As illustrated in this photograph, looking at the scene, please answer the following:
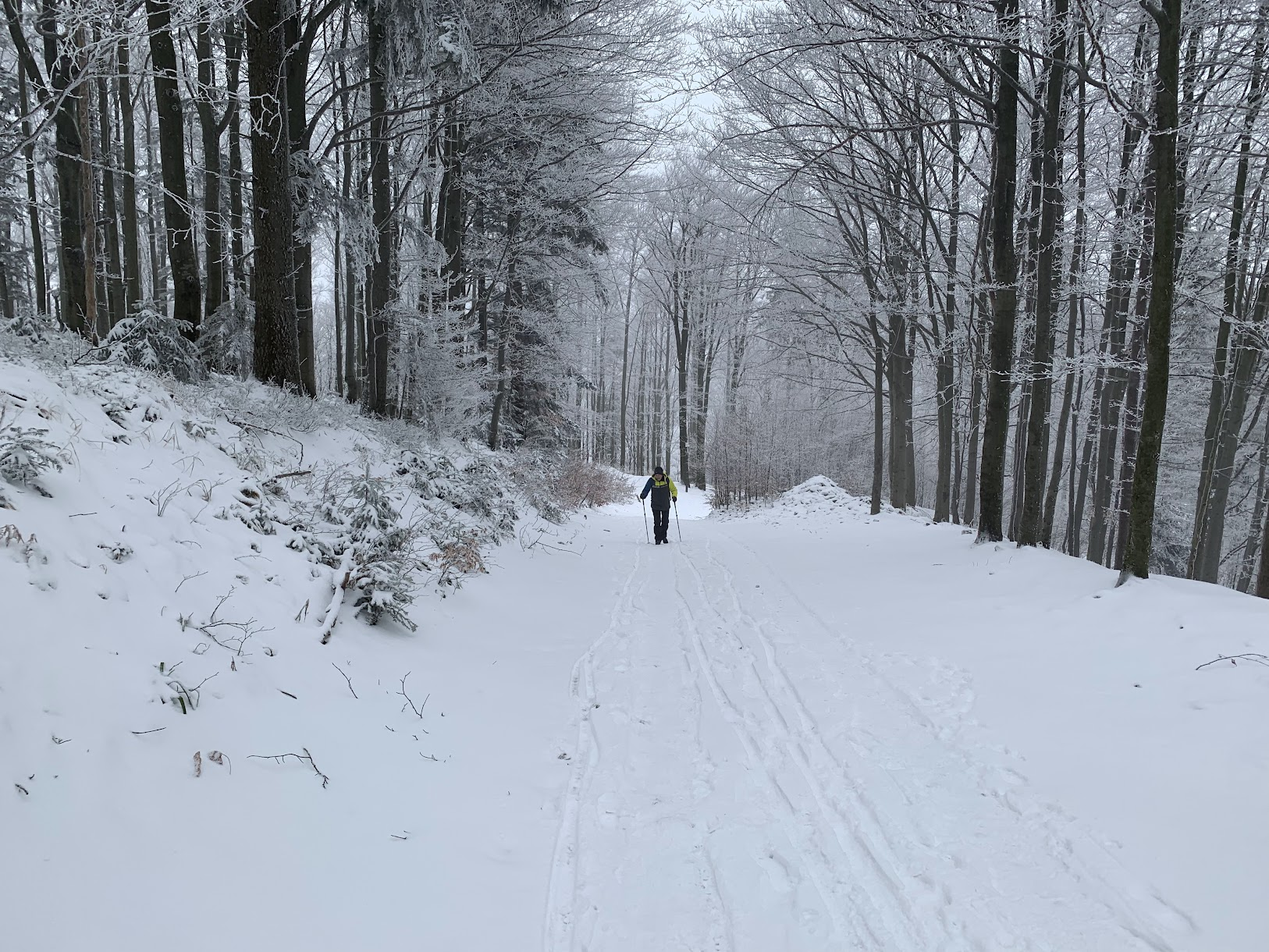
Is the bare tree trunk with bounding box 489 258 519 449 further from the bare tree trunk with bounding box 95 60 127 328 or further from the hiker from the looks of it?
the bare tree trunk with bounding box 95 60 127 328

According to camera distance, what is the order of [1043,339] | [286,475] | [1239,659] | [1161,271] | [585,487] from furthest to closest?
[585,487] → [1043,339] → [1161,271] → [286,475] → [1239,659]

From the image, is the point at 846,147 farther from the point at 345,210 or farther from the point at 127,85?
the point at 127,85

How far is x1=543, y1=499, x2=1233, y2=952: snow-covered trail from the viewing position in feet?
8.82

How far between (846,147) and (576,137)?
17.0 ft

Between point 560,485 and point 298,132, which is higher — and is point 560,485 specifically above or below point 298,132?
below

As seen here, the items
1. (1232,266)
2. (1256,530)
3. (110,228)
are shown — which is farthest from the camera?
(1256,530)

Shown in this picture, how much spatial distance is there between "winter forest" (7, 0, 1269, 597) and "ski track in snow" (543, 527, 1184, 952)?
3.93m

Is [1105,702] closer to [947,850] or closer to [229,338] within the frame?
[947,850]

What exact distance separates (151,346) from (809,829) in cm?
740

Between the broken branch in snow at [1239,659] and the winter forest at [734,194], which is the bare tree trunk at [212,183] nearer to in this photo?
the winter forest at [734,194]

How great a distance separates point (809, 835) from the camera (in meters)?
3.28

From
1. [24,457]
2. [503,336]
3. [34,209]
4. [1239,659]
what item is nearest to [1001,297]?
[1239,659]

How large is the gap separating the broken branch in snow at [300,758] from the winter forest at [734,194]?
3852mm

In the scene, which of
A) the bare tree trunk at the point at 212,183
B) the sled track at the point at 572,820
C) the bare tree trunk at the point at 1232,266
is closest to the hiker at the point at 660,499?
the sled track at the point at 572,820
